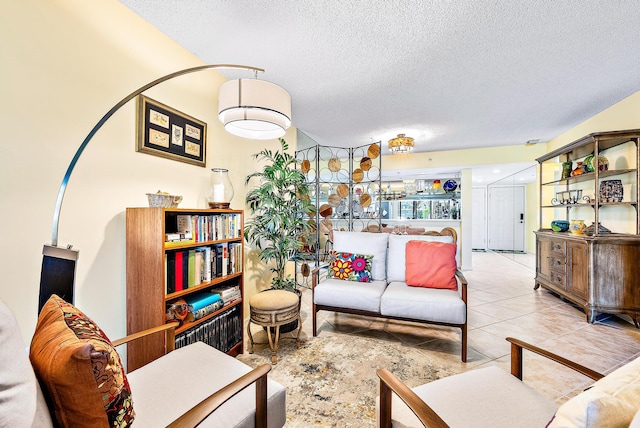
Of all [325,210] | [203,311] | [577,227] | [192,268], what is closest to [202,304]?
[203,311]

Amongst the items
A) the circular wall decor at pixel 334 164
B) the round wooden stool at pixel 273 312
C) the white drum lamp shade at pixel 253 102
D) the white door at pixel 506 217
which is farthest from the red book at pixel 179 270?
the white door at pixel 506 217

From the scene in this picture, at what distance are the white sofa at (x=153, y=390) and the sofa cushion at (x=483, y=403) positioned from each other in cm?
57

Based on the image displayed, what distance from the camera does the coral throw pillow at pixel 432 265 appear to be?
8.15 feet

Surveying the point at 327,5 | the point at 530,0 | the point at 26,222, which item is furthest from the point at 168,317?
the point at 530,0

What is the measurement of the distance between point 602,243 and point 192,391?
4.13m

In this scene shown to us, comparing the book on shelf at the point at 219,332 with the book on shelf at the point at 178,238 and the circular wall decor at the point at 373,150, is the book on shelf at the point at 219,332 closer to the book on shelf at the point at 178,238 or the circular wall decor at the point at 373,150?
the book on shelf at the point at 178,238

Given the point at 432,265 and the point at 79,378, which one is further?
the point at 432,265

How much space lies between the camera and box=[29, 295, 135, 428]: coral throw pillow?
0.67 metres

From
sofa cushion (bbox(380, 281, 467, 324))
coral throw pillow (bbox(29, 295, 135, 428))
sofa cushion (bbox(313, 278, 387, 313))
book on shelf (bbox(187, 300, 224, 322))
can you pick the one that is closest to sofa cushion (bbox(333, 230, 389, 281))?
sofa cushion (bbox(313, 278, 387, 313))

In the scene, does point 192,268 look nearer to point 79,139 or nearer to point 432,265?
point 79,139

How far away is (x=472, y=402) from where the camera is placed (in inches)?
41.6

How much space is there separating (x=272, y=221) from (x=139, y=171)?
4.17 feet

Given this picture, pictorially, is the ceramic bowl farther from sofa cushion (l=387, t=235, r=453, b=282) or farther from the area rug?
the area rug

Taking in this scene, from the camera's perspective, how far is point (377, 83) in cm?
285
